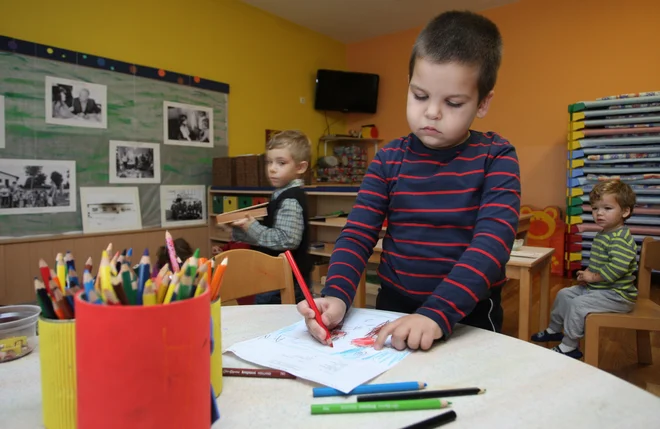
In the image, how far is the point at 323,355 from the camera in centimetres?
65

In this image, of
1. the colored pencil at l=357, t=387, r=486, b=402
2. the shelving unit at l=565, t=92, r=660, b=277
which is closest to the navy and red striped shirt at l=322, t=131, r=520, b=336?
the colored pencil at l=357, t=387, r=486, b=402

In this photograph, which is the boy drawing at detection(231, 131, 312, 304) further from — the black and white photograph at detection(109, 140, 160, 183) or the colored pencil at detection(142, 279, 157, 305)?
the black and white photograph at detection(109, 140, 160, 183)

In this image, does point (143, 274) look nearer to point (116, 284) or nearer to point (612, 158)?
point (116, 284)

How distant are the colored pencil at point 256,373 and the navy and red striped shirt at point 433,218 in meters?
0.26

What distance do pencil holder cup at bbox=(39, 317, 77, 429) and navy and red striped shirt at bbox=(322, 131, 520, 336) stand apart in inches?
18.6

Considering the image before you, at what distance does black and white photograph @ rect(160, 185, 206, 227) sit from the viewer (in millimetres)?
3768

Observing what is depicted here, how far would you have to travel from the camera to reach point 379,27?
5152mm

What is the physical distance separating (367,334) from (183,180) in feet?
11.4

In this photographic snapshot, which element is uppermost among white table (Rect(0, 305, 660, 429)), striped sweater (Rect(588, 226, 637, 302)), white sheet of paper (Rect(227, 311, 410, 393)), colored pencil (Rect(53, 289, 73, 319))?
colored pencil (Rect(53, 289, 73, 319))

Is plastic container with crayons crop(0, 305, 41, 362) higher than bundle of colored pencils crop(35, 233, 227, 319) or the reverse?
the reverse

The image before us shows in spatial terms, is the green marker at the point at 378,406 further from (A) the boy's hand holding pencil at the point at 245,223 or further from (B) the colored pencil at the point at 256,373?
(A) the boy's hand holding pencil at the point at 245,223

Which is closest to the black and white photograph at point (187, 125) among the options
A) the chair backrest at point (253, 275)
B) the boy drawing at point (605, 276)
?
the chair backrest at point (253, 275)

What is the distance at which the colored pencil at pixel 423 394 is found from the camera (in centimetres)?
51

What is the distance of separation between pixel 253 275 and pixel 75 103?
2.70 metres
